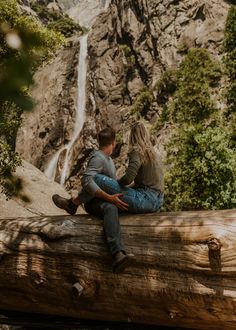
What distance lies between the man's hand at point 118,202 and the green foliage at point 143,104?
3690 cm

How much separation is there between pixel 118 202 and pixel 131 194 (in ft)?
0.84

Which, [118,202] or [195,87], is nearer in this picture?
[118,202]

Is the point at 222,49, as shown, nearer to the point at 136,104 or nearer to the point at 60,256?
the point at 136,104

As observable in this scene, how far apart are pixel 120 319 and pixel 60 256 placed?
109 centimetres

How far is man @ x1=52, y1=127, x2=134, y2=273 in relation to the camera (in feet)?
16.5

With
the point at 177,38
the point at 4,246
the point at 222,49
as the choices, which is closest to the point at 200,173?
the point at 4,246

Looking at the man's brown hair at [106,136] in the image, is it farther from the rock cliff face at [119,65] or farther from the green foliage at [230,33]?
the green foliage at [230,33]

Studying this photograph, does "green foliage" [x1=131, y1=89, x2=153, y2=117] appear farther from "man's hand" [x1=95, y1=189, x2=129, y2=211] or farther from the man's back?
"man's hand" [x1=95, y1=189, x2=129, y2=211]

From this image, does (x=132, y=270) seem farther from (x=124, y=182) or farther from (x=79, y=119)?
(x=79, y=119)

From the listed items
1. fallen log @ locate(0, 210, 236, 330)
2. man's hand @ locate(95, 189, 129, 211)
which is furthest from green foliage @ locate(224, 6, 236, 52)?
man's hand @ locate(95, 189, 129, 211)

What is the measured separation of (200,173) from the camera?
877 inches

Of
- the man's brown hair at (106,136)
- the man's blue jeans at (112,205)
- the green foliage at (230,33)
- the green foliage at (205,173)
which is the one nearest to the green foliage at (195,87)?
the green foliage at (230,33)

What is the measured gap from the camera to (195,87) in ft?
112

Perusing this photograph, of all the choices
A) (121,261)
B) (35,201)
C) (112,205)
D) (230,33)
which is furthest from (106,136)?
(230,33)
